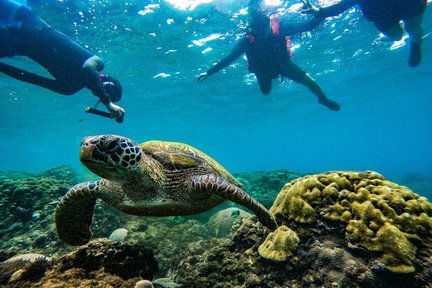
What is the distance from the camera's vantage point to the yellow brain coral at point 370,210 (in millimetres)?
2400

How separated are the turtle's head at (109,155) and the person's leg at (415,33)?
11189mm

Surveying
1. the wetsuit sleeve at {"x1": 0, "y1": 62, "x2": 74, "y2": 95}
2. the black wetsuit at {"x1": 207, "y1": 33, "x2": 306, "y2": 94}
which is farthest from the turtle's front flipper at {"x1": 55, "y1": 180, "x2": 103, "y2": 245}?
the black wetsuit at {"x1": 207, "y1": 33, "x2": 306, "y2": 94}

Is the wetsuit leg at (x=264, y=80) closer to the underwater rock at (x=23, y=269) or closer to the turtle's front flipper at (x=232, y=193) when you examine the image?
the turtle's front flipper at (x=232, y=193)

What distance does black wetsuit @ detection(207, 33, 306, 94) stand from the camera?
10.6 meters

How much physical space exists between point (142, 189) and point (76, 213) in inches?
47.6

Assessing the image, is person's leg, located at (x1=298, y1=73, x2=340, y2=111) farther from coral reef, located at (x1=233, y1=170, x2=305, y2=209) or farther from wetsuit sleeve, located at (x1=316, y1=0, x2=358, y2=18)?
wetsuit sleeve, located at (x1=316, y1=0, x2=358, y2=18)

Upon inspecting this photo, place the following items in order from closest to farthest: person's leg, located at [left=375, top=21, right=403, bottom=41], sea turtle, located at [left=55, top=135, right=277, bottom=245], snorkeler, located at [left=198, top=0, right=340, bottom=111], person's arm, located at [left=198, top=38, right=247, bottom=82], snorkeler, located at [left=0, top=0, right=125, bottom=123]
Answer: sea turtle, located at [left=55, top=135, right=277, bottom=245] → snorkeler, located at [left=0, top=0, right=125, bottom=123] → person's leg, located at [left=375, top=21, right=403, bottom=41] → snorkeler, located at [left=198, top=0, right=340, bottom=111] → person's arm, located at [left=198, top=38, right=247, bottom=82]

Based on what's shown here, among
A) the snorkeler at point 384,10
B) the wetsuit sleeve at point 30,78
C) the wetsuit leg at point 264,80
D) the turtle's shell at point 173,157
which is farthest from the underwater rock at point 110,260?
the wetsuit leg at point 264,80

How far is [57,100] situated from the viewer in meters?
24.7

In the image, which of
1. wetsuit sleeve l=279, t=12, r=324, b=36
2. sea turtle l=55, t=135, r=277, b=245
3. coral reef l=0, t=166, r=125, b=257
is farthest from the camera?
wetsuit sleeve l=279, t=12, r=324, b=36

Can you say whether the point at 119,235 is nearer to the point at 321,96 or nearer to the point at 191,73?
the point at 321,96

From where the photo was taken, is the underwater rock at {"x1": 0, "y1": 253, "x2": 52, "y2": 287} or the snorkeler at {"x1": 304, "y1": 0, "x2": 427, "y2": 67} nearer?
the underwater rock at {"x1": 0, "y1": 253, "x2": 52, "y2": 287}

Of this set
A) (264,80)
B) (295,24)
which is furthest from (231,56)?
(295,24)

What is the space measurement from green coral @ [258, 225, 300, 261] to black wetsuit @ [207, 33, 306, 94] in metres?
8.60
